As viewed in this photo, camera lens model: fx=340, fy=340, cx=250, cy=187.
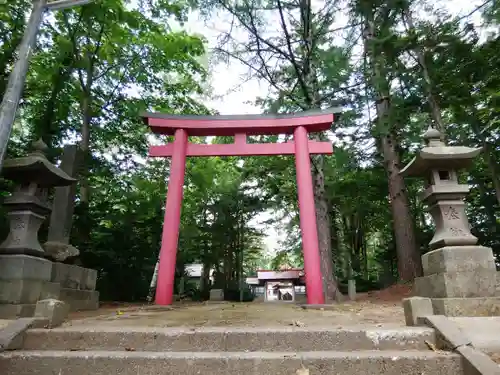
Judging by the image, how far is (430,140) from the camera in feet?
16.2

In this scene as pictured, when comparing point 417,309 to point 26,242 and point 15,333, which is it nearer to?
point 15,333

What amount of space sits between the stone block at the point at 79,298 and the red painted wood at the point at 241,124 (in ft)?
12.2

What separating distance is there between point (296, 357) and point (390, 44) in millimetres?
5949

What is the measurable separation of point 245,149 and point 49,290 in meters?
4.46

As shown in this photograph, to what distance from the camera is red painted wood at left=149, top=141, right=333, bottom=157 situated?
744cm

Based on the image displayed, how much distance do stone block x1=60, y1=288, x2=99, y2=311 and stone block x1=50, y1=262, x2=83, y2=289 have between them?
12 centimetres

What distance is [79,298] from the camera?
21.7 ft

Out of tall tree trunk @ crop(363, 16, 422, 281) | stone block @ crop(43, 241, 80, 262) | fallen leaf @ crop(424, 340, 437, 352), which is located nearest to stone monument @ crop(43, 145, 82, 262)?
stone block @ crop(43, 241, 80, 262)

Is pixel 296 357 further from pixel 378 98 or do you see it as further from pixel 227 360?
pixel 378 98

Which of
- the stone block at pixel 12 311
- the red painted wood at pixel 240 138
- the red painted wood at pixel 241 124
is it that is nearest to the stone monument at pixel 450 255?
the red painted wood at pixel 241 124

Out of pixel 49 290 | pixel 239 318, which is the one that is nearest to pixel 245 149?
pixel 239 318

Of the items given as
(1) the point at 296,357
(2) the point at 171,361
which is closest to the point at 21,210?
(2) the point at 171,361

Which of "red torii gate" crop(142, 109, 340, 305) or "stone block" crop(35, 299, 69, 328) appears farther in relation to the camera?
"red torii gate" crop(142, 109, 340, 305)

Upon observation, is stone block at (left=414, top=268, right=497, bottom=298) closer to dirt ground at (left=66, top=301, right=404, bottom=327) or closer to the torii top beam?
dirt ground at (left=66, top=301, right=404, bottom=327)
